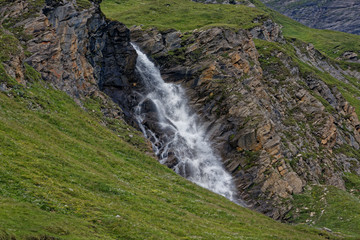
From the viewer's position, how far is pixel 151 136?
61562 mm

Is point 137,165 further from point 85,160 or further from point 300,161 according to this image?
point 300,161

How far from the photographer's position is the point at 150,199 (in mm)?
28375

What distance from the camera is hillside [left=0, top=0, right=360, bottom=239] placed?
21953 millimetres

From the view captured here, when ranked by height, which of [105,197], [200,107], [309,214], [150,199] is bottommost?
[309,214]

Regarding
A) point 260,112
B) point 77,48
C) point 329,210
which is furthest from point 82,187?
point 260,112

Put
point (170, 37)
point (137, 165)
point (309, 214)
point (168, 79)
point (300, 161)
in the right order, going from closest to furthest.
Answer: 1. point (137, 165)
2. point (309, 214)
3. point (300, 161)
4. point (168, 79)
5. point (170, 37)

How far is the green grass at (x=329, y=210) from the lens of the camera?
4541 cm

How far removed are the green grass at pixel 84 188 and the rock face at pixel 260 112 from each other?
65.3 ft

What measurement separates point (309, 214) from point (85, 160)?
116ft

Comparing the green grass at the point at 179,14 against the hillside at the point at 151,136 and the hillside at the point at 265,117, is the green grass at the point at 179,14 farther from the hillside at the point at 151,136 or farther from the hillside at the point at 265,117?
the hillside at the point at 265,117

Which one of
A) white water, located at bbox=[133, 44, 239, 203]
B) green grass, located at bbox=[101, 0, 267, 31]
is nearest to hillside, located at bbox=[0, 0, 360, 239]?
white water, located at bbox=[133, 44, 239, 203]

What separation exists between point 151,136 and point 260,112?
2132cm

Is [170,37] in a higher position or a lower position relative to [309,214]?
higher

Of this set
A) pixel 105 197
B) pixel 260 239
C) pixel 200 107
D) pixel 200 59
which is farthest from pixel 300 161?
pixel 105 197
